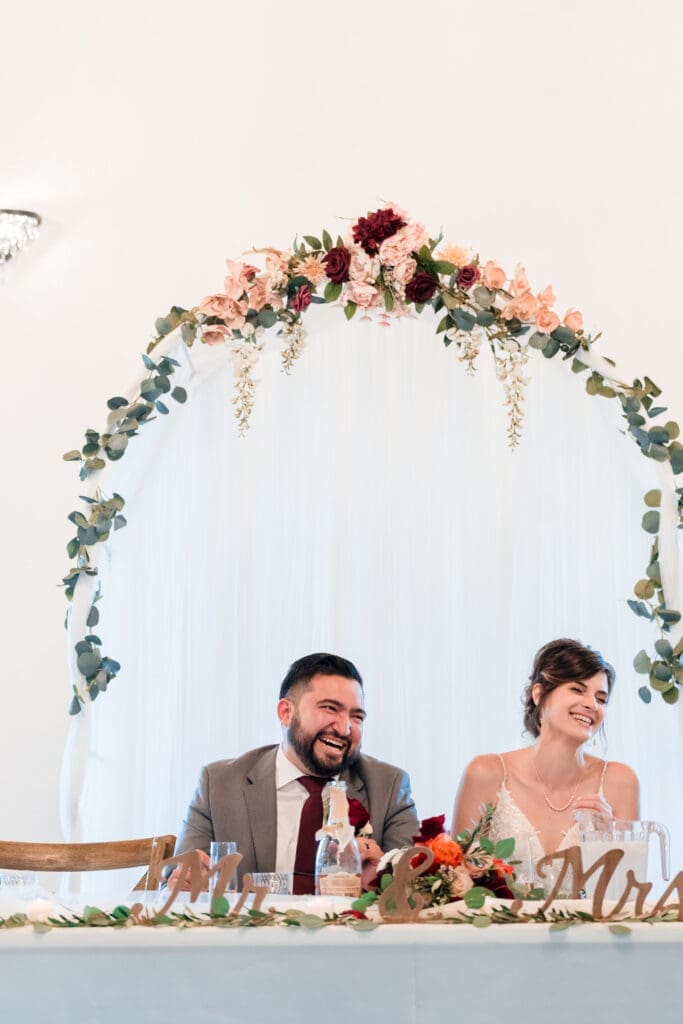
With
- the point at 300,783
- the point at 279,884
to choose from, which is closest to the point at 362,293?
the point at 300,783

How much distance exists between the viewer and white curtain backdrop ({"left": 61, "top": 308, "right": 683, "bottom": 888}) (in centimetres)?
356

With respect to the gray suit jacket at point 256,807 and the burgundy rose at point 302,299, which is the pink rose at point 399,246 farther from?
the gray suit jacket at point 256,807

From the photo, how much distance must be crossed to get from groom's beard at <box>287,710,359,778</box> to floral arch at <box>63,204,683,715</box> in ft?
1.73

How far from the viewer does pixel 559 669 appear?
11.5 feet

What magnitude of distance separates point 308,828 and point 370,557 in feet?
2.67

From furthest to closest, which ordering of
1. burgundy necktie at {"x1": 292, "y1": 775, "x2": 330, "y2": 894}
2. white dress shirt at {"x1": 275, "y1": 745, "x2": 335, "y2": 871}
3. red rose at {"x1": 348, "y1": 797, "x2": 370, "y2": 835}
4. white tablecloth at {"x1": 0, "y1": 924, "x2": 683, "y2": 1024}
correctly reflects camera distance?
1. white dress shirt at {"x1": 275, "y1": 745, "x2": 335, "y2": 871}
2. burgundy necktie at {"x1": 292, "y1": 775, "x2": 330, "y2": 894}
3. red rose at {"x1": 348, "y1": 797, "x2": 370, "y2": 835}
4. white tablecloth at {"x1": 0, "y1": 924, "x2": 683, "y2": 1024}

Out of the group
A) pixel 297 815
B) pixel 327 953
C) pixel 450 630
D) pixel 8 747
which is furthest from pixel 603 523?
pixel 8 747

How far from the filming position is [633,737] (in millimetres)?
3521

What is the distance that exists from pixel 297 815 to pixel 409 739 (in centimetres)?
40

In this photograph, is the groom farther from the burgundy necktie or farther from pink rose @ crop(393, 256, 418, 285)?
pink rose @ crop(393, 256, 418, 285)

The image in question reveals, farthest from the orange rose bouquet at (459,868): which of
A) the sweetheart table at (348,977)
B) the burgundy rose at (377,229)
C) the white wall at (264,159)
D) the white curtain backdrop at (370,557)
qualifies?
the white wall at (264,159)

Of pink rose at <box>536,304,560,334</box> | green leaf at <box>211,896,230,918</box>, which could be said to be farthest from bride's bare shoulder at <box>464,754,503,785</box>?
green leaf at <box>211,896,230,918</box>

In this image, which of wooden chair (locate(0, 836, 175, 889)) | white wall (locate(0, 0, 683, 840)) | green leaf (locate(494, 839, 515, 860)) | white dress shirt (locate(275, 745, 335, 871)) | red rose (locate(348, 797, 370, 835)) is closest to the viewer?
green leaf (locate(494, 839, 515, 860))

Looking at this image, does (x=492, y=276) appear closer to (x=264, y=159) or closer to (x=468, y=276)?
(x=468, y=276)
